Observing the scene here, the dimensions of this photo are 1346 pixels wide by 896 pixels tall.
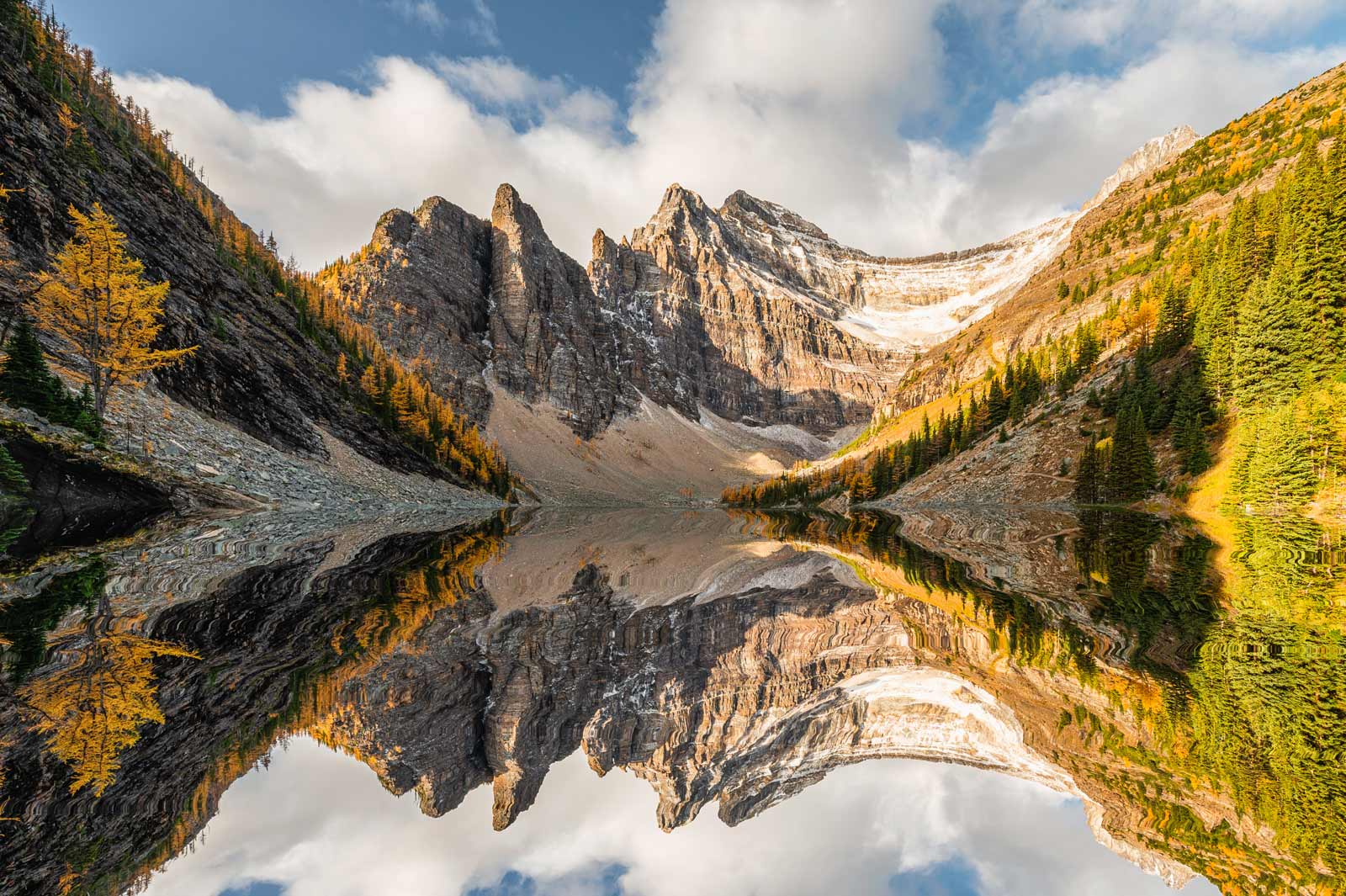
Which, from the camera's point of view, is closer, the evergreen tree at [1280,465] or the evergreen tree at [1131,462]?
the evergreen tree at [1280,465]

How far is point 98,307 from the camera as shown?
121 feet

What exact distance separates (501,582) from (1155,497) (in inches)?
2136

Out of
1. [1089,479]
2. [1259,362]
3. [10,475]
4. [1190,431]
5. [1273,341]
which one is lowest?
[10,475]

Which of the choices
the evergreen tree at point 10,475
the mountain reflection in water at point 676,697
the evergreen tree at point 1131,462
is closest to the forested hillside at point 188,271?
the evergreen tree at point 10,475

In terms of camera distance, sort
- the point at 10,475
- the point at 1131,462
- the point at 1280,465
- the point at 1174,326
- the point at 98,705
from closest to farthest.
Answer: the point at 98,705
the point at 10,475
the point at 1280,465
the point at 1131,462
the point at 1174,326

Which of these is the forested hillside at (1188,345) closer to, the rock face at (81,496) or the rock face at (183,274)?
the rock face at (81,496)

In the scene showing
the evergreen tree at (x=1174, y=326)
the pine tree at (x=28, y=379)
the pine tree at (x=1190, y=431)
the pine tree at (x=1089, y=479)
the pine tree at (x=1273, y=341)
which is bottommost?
the pine tree at (x=28, y=379)

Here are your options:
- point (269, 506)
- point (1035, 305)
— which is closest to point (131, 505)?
point (269, 506)

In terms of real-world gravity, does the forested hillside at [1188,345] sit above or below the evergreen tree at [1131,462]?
above

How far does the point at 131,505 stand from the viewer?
32656mm

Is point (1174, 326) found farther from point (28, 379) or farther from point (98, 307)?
point (28, 379)

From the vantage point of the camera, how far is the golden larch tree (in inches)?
1421

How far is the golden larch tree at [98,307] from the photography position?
36094mm

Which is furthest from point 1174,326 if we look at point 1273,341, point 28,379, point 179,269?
point 179,269
